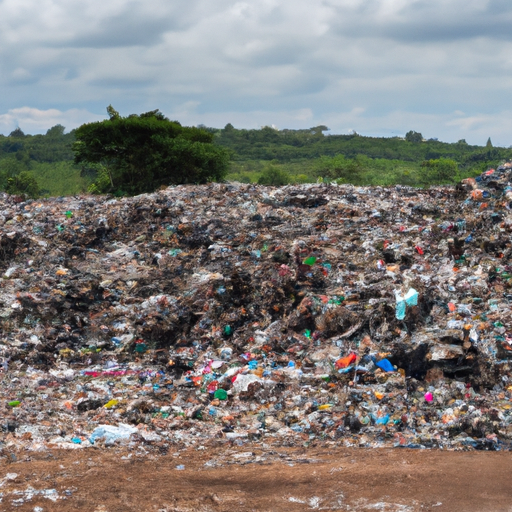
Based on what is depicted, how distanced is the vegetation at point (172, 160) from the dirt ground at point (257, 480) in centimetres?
1382

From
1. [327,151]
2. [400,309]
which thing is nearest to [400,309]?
[400,309]

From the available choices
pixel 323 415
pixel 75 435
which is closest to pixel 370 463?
pixel 323 415

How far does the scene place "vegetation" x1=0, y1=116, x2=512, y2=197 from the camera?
1911 cm

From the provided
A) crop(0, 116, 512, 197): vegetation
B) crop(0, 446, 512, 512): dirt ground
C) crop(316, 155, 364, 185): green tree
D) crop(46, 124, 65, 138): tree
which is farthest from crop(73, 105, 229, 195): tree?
crop(46, 124, 65, 138): tree

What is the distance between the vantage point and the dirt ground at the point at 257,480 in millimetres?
3930

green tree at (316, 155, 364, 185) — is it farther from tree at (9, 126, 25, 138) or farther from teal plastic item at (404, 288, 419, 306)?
tree at (9, 126, 25, 138)

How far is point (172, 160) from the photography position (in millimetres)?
19078

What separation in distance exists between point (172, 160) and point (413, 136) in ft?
242

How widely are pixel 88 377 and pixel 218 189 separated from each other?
7.50 meters

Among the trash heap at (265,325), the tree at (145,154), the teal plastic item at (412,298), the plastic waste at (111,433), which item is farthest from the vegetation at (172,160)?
the plastic waste at (111,433)

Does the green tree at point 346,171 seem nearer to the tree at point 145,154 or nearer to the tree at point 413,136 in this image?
the tree at point 145,154

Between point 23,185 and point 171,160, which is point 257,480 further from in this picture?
point 23,185

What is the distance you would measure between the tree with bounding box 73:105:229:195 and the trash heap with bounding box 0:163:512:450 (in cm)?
768

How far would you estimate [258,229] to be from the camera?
10586mm
